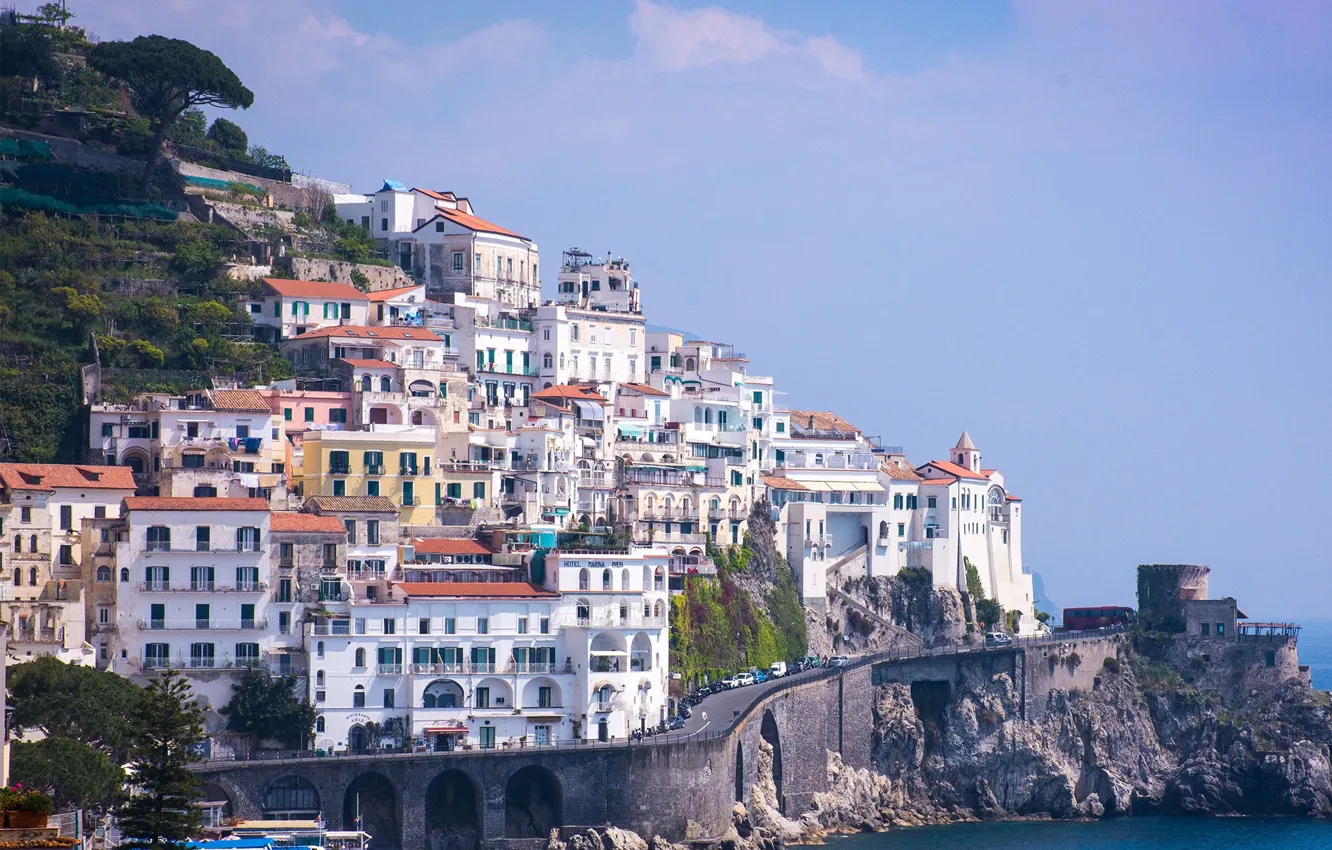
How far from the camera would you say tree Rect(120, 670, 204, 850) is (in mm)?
75062

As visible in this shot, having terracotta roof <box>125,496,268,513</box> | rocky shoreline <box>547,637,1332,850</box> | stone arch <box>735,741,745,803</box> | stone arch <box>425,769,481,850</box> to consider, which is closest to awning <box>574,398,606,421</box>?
rocky shoreline <box>547,637,1332,850</box>

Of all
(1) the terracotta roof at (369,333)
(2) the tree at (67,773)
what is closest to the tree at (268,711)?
(2) the tree at (67,773)

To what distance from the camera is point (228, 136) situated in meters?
135

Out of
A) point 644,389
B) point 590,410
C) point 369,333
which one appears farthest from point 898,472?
point 369,333

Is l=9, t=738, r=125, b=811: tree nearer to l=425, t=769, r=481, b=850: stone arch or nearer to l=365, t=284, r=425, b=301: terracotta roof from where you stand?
l=425, t=769, r=481, b=850: stone arch

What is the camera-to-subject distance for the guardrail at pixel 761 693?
311ft

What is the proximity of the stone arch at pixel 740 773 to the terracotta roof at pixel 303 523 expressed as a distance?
19.6 meters

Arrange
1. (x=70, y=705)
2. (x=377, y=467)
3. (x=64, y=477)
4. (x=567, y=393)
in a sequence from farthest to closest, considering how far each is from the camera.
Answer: (x=567, y=393) < (x=377, y=467) < (x=64, y=477) < (x=70, y=705)

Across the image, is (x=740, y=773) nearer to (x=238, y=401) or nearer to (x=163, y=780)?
(x=238, y=401)

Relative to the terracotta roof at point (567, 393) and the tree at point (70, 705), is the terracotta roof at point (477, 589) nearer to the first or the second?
the tree at point (70, 705)

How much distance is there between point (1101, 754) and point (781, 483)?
72.8ft

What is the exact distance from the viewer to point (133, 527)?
95438 mm

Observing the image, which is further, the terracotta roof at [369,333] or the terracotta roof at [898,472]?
the terracotta roof at [898,472]

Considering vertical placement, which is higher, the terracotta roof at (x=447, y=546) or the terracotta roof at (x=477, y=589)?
the terracotta roof at (x=447, y=546)
